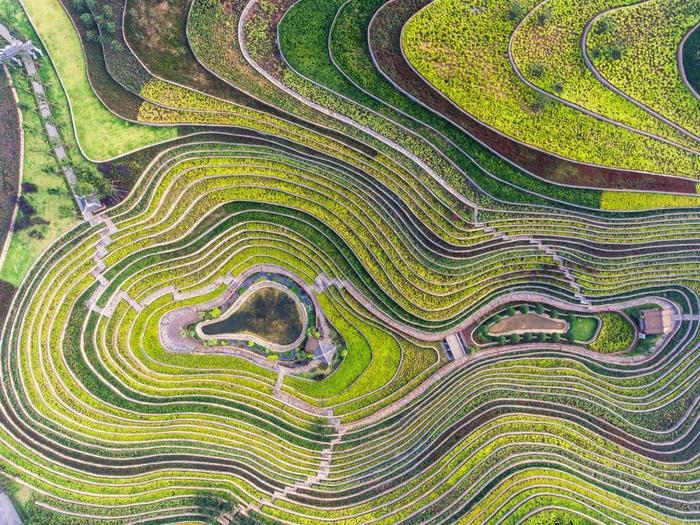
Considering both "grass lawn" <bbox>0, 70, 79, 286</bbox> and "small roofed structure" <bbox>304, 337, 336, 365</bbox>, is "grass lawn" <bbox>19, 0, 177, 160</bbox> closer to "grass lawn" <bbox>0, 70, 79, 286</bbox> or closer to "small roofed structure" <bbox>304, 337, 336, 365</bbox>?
"grass lawn" <bbox>0, 70, 79, 286</bbox>

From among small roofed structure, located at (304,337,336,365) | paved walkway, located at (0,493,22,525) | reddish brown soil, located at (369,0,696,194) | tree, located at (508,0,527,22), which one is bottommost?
paved walkway, located at (0,493,22,525)

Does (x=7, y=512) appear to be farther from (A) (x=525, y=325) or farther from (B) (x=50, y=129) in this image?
(A) (x=525, y=325)

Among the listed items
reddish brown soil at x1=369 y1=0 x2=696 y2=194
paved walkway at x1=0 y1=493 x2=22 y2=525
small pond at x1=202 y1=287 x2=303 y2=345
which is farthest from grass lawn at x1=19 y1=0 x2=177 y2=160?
paved walkway at x1=0 y1=493 x2=22 y2=525

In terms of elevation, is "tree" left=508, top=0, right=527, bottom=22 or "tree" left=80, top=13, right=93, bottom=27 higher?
"tree" left=508, top=0, right=527, bottom=22

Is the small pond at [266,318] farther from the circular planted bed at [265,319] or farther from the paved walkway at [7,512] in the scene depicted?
the paved walkway at [7,512]

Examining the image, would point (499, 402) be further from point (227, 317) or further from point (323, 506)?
point (227, 317)

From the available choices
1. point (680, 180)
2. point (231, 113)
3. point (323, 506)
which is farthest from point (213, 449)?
point (680, 180)
